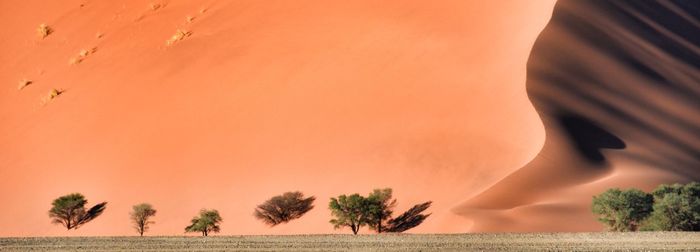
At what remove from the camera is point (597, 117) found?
98.8 ft

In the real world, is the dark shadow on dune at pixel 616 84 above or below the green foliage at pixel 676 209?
above

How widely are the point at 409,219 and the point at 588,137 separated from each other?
19.7ft

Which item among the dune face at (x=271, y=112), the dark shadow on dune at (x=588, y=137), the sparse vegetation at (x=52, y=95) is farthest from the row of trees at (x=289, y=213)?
the sparse vegetation at (x=52, y=95)

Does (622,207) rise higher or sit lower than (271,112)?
lower

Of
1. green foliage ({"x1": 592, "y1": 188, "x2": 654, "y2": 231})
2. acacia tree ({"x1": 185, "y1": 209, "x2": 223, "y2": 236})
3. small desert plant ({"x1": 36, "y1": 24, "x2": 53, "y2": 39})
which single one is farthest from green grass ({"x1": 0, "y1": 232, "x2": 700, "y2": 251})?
small desert plant ({"x1": 36, "y1": 24, "x2": 53, "y2": 39})

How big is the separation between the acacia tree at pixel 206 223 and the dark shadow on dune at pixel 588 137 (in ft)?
31.3

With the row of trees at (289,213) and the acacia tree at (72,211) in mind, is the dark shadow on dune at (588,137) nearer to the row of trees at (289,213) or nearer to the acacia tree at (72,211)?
the row of trees at (289,213)

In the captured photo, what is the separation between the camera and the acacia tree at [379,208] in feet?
85.3

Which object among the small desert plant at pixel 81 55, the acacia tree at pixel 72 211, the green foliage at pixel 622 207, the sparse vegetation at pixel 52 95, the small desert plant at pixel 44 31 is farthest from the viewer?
the small desert plant at pixel 44 31

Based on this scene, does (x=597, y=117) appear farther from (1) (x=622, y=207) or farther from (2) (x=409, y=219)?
(2) (x=409, y=219)

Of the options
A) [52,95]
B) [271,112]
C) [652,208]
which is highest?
[52,95]

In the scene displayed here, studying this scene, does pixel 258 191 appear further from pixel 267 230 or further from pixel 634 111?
pixel 634 111

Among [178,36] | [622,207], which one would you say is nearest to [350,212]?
[622,207]

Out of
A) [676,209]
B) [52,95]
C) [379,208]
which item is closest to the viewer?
[676,209]
